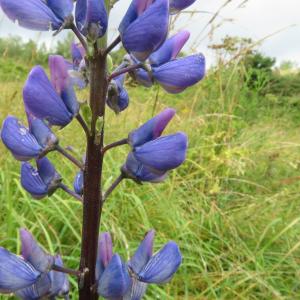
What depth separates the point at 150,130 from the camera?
1.13 metres

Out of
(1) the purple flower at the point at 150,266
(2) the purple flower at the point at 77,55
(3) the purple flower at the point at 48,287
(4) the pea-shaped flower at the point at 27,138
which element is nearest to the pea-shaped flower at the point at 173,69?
(2) the purple flower at the point at 77,55

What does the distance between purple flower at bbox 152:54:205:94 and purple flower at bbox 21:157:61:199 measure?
1.06ft

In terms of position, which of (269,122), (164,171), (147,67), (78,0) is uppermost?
(269,122)

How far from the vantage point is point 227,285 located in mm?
2445

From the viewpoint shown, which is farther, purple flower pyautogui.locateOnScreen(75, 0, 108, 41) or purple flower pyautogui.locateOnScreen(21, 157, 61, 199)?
purple flower pyautogui.locateOnScreen(21, 157, 61, 199)

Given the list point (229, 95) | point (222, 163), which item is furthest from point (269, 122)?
point (222, 163)

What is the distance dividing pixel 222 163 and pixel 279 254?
3.14 ft

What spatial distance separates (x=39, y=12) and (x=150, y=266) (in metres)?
0.60

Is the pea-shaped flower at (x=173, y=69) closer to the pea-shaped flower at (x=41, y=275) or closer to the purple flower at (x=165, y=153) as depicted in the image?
the purple flower at (x=165, y=153)

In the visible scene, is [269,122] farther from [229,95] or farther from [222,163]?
[222,163]

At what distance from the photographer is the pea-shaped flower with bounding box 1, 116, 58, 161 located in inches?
43.3

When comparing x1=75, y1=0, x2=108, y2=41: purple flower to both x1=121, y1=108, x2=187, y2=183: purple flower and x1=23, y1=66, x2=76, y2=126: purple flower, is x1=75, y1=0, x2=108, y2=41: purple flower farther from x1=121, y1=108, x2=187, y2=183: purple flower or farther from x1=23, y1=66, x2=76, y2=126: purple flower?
x1=121, y1=108, x2=187, y2=183: purple flower

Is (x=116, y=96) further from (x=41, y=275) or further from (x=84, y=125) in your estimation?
(x=41, y=275)

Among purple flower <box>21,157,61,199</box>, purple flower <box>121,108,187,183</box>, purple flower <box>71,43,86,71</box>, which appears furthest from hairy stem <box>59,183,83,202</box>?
purple flower <box>71,43,86,71</box>
